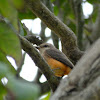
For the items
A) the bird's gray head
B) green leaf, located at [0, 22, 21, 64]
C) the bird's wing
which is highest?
green leaf, located at [0, 22, 21, 64]

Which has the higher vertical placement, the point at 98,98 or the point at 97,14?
the point at 98,98

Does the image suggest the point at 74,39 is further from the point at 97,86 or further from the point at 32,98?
the point at 32,98

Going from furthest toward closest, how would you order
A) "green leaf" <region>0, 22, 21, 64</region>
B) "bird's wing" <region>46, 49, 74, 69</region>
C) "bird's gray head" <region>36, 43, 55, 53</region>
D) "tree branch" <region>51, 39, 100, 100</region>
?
"bird's gray head" <region>36, 43, 55, 53</region>
"bird's wing" <region>46, 49, 74, 69</region>
"tree branch" <region>51, 39, 100, 100</region>
"green leaf" <region>0, 22, 21, 64</region>

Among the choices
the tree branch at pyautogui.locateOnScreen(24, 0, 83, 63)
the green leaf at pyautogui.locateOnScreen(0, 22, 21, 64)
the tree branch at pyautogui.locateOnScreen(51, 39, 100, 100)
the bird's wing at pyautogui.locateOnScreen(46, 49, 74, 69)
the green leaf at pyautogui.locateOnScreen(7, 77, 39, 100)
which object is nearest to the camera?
the green leaf at pyautogui.locateOnScreen(7, 77, 39, 100)

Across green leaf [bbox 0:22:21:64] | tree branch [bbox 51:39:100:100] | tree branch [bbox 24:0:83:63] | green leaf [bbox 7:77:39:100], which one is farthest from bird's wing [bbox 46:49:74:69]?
Answer: green leaf [bbox 7:77:39:100]

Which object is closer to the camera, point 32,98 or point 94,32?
point 32,98

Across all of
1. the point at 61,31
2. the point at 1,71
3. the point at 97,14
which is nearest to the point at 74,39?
the point at 61,31

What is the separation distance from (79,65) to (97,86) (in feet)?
0.84

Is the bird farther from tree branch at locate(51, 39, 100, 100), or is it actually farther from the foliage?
the foliage

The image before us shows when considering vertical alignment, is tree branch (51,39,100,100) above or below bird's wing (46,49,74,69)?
above

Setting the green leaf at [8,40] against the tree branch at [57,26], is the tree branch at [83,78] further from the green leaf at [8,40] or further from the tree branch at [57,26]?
the tree branch at [57,26]

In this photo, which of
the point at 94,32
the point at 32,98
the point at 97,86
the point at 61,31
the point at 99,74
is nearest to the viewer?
the point at 32,98

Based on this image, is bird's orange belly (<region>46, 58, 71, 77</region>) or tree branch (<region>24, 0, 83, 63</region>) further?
bird's orange belly (<region>46, 58, 71, 77</region>)

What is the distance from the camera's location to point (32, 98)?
985 millimetres
